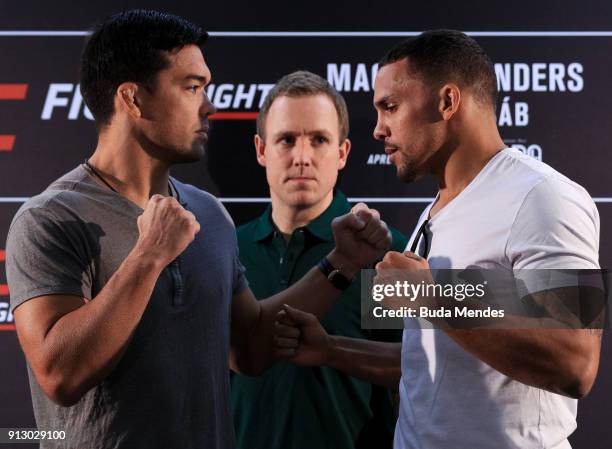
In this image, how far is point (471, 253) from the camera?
1542 mm

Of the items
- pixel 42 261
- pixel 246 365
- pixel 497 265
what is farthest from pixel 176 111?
pixel 497 265

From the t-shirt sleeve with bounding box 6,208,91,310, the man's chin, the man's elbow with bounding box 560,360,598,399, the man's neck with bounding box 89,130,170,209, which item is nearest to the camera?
the man's elbow with bounding box 560,360,598,399

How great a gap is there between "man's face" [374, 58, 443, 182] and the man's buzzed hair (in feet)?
1.29

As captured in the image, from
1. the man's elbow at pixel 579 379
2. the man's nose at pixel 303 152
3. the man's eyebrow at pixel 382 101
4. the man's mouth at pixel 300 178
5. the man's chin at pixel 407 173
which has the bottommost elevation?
the man's elbow at pixel 579 379

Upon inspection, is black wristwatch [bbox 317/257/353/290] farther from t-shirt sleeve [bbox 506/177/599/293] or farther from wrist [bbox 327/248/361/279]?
t-shirt sleeve [bbox 506/177/599/293]

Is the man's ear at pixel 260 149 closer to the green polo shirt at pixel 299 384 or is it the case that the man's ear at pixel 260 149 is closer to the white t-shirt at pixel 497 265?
the green polo shirt at pixel 299 384

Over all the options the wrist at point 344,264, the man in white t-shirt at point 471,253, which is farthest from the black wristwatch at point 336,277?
the man in white t-shirt at point 471,253

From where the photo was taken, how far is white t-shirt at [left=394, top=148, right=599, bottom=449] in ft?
4.67

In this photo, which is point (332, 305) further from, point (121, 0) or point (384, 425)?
point (121, 0)

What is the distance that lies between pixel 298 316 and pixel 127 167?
0.57 m

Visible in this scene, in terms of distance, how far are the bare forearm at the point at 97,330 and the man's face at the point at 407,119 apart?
655mm

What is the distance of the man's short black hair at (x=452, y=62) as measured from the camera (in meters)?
1.75

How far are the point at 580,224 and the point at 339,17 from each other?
1.17 metres

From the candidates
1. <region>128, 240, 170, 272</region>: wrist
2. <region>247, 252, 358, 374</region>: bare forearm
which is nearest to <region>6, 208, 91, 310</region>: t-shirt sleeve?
<region>128, 240, 170, 272</region>: wrist
